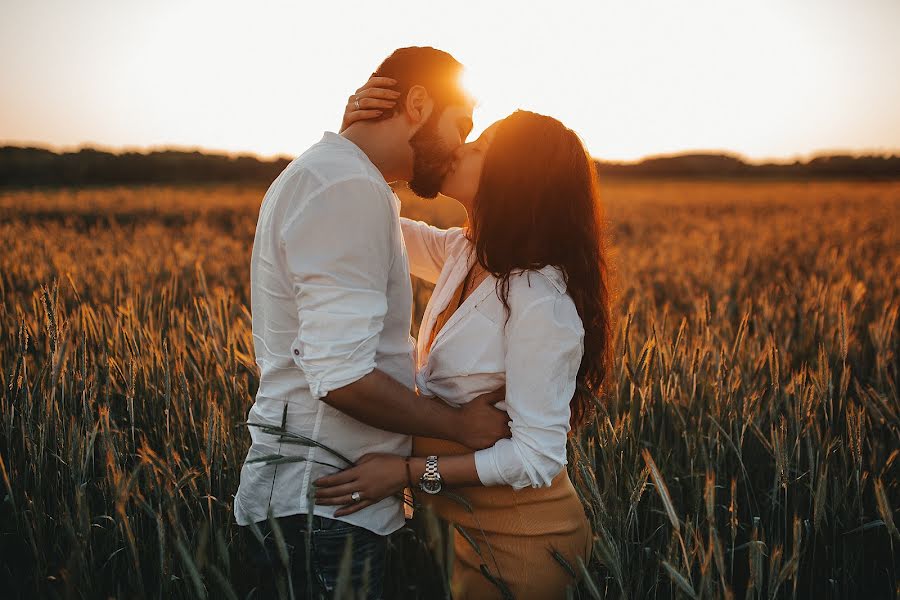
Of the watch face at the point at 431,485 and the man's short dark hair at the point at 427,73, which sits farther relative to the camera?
the man's short dark hair at the point at 427,73

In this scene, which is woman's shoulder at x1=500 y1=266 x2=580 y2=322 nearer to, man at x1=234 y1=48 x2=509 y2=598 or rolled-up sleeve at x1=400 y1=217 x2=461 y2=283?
man at x1=234 y1=48 x2=509 y2=598

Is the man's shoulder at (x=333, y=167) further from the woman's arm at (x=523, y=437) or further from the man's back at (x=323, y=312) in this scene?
the woman's arm at (x=523, y=437)

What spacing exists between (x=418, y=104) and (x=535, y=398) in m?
0.80

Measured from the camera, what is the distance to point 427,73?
1.66 metres

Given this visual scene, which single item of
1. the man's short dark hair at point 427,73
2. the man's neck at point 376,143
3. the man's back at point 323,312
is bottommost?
the man's back at point 323,312

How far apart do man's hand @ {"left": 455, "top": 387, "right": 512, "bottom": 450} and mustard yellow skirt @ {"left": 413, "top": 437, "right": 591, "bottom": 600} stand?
82mm

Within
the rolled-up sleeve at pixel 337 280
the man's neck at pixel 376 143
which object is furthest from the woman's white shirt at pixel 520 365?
the man's neck at pixel 376 143

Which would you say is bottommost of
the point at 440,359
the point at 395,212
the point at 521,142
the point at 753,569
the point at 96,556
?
the point at 96,556

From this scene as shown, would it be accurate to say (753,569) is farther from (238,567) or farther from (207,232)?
(207,232)

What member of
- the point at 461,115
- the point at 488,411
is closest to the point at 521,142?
the point at 461,115

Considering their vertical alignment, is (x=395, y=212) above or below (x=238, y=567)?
above

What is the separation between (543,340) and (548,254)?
257mm

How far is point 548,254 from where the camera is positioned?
163 cm

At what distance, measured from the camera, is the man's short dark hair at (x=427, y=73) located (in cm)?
165
